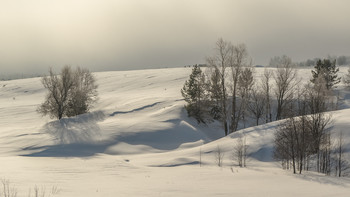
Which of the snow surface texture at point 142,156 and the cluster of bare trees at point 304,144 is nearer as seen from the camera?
the snow surface texture at point 142,156

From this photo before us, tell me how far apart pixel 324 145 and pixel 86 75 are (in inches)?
1593

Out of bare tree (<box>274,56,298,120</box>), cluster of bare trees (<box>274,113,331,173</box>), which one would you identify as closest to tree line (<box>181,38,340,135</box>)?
bare tree (<box>274,56,298,120</box>)

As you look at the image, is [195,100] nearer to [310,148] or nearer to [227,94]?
[227,94]

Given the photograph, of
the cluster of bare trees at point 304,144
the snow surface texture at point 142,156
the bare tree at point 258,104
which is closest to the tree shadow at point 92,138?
the snow surface texture at point 142,156

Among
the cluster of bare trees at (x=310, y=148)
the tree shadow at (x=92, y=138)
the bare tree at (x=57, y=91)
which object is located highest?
the bare tree at (x=57, y=91)

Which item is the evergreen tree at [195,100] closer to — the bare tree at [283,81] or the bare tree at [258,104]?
the bare tree at [258,104]

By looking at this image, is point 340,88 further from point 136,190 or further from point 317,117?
point 136,190

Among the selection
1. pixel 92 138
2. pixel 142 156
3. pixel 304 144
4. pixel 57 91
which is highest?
pixel 57 91

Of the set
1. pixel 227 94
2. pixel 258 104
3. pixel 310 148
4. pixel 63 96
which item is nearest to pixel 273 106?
pixel 258 104

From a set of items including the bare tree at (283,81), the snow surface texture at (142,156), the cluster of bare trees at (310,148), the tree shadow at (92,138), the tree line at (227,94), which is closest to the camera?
the snow surface texture at (142,156)

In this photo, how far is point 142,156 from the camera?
23938 mm

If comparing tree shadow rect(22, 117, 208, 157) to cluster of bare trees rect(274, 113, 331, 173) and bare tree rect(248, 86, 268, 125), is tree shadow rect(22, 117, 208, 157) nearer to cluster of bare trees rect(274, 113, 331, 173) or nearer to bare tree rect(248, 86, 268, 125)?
cluster of bare trees rect(274, 113, 331, 173)

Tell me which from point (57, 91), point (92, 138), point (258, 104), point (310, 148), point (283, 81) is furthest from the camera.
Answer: point (258, 104)

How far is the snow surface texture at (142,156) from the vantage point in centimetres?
1135
